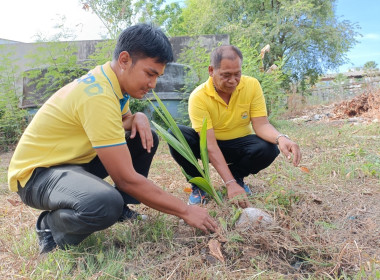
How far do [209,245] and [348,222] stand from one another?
866mm

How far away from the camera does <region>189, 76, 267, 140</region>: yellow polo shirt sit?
2.32 meters

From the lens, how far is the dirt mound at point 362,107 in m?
7.36

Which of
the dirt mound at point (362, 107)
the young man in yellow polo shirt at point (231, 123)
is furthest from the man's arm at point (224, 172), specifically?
the dirt mound at point (362, 107)

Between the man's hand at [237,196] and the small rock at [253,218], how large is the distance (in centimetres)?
16

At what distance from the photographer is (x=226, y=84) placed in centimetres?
220

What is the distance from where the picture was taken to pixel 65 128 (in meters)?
1.59

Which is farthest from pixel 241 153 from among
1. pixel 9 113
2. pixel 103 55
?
pixel 9 113

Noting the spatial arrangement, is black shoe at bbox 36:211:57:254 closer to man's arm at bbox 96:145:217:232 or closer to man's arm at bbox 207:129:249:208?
man's arm at bbox 96:145:217:232

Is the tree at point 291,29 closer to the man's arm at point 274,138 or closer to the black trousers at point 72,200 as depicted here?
the man's arm at point 274,138

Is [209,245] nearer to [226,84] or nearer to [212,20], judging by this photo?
[226,84]

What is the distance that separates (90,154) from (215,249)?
0.80m

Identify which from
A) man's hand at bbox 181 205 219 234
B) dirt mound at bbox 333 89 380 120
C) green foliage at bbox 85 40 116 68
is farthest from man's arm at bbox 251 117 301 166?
dirt mound at bbox 333 89 380 120

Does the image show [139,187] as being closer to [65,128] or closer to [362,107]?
[65,128]

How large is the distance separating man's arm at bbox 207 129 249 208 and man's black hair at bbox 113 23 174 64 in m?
0.77
